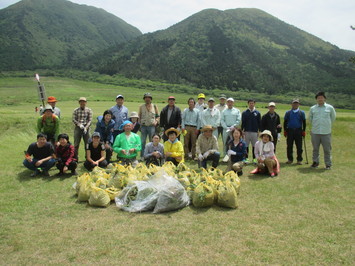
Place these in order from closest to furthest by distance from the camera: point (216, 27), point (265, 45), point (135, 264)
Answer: point (135, 264) < point (265, 45) < point (216, 27)

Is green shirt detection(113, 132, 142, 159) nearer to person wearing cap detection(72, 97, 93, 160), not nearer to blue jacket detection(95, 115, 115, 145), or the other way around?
blue jacket detection(95, 115, 115, 145)

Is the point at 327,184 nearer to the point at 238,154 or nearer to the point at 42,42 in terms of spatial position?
the point at 238,154

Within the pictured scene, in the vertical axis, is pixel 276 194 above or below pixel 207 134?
below

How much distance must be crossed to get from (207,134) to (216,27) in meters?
134

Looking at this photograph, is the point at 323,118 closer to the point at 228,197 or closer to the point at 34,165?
the point at 228,197

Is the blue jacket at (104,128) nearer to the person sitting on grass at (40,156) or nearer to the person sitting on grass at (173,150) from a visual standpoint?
the person sitting on grass at (40,156)

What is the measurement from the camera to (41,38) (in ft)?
515

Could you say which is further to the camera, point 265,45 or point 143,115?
point 265,45

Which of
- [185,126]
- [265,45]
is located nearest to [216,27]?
[265,45]

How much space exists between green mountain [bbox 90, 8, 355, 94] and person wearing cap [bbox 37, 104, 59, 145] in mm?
80547

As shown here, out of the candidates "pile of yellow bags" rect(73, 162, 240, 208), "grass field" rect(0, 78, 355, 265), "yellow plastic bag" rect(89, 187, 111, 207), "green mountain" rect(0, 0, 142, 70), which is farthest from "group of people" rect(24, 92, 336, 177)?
"green mountain" rect(0, 0, 142, 70)

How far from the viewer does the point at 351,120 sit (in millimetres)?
19219

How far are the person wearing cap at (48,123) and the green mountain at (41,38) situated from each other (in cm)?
11754

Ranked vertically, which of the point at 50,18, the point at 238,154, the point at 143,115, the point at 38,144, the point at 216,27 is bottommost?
the point at 238,154
